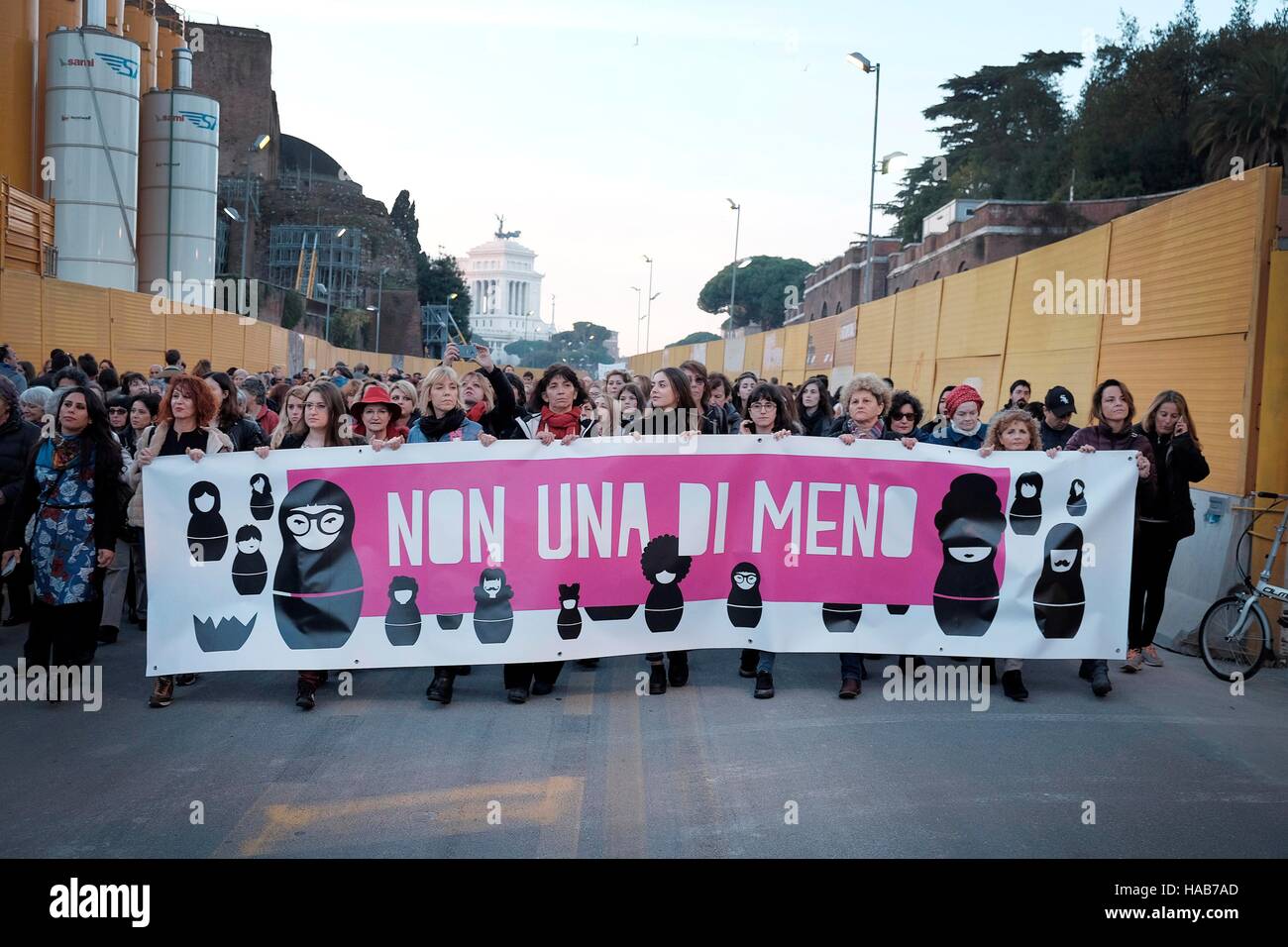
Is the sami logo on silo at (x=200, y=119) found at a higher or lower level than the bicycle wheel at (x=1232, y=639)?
higher

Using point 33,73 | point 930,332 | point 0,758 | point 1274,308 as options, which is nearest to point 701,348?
point 33,73

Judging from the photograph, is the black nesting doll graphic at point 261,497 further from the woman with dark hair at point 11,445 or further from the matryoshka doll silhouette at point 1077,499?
the matryoshka doll silhouette at point 1077,499

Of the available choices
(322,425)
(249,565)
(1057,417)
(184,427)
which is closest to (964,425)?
(1057,417)

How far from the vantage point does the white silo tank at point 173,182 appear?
4081cm

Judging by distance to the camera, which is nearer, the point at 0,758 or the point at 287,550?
the point at 0,758

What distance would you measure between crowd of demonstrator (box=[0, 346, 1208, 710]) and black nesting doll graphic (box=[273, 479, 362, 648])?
0.30m

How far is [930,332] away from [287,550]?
12917 mm

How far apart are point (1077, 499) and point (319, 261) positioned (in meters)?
80.8

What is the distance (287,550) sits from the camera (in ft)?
24.1

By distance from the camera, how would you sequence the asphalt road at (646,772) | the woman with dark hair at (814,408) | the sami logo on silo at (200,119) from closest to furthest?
the asphalt road at (646,772), the woman with dark hair at (814,408), the sami logo on silo at (200,119)

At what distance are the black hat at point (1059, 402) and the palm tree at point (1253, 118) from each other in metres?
37.1

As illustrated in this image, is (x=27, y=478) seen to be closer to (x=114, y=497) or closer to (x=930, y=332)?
(x=114, y=497)

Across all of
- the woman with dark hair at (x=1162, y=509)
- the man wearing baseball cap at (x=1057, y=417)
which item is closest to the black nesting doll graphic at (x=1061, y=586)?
the woman with dark hair at (x=1162, y=509)
